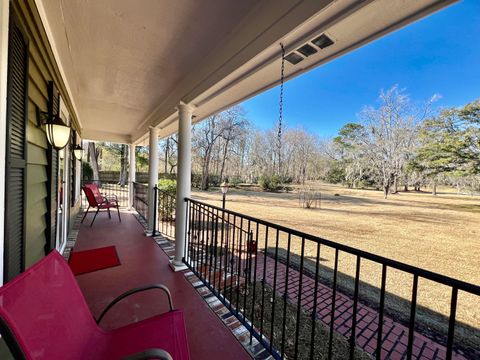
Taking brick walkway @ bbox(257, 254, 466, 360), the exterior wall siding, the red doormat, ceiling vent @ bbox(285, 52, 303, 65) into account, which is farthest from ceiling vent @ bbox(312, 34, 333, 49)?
the red doormat

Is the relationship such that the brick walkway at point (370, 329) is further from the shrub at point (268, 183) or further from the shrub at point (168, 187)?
the shrub at point (268, 183)

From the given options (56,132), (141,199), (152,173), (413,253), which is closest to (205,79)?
(56,132)

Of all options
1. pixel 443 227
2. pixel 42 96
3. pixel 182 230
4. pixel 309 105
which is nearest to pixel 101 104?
pixel 42 96

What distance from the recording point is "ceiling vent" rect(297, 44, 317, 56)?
1.48 m

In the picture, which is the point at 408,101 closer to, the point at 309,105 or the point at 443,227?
the point at 309,105

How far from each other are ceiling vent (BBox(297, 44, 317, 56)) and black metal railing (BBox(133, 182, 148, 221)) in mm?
4730

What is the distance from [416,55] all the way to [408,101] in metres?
8.86

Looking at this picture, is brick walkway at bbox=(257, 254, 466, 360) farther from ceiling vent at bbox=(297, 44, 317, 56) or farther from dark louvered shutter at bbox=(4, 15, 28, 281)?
dark louvered shutter at bbox=(4, 15, 28, 281)

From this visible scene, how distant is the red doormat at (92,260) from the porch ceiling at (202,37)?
2.33 metres

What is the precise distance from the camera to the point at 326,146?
1934 cm

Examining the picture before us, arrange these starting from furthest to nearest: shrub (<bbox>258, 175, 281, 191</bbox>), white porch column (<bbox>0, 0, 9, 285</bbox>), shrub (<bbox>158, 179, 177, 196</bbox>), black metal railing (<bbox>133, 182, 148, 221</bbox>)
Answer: shrub (<bbox>258, 175, 281, 191</bbox>), shrub (<bbox>158, 179, 177, 196</bbox>), black metal railing (<bbox>133, 182, 148, 221</bbox>), white porch column (<bbox>0, 0, 9, 285</bbox>)

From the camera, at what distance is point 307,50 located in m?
1.53

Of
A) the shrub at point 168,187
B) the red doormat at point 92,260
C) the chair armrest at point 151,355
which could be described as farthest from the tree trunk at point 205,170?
the chair armrest at point 151,355

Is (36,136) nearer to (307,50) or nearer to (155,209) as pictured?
(307,50)
